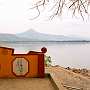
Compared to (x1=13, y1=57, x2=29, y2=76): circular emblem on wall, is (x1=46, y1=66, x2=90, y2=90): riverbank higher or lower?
lower

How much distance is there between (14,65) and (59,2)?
583 cm

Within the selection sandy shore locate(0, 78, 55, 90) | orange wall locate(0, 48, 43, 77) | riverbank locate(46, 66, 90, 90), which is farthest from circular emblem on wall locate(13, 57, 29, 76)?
riverbank locate(46, 66, 90, 90)

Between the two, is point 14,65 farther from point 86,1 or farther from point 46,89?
point 86,1

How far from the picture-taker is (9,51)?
8.90m

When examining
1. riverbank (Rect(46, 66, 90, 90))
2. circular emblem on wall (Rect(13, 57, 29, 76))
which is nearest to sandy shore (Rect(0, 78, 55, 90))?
riverbank (Rect(46, 66, 90, 90))

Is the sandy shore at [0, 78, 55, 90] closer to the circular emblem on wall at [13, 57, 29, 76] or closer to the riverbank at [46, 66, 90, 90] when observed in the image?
the riverbank at [46, 66, 90, 90]

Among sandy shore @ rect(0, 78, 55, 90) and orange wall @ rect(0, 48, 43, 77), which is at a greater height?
orange wall @ rect(0, 48, 43, 77)

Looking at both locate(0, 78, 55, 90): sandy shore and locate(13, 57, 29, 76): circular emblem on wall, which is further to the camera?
locate(13, 57, 29, 76): circular emblem on wall

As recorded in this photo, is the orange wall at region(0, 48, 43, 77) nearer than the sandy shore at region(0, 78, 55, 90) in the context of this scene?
No

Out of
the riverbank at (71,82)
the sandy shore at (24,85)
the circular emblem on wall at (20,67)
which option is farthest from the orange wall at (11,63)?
the sandy shore at (24,85)

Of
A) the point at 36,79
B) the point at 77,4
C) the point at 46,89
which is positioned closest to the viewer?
the point at 77,4

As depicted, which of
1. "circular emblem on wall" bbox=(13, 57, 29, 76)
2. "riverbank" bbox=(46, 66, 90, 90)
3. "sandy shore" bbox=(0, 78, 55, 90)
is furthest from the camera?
"circular emblem on wall" bbox=(13, 57, 29, 76)

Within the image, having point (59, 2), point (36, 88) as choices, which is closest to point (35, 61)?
point (36, 88)

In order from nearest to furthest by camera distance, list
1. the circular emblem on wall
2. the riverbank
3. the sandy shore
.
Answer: the sandy shore
the riverbank
the circular emblem on wall
